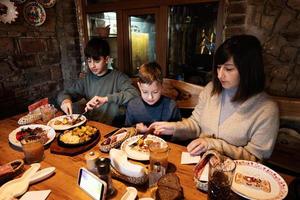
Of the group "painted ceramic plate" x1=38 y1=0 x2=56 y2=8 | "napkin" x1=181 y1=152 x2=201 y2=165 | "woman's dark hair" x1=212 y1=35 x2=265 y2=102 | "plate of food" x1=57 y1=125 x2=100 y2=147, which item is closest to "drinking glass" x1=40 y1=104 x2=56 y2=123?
"plate of food" x1=57 y1=125 x2=100 y2=147

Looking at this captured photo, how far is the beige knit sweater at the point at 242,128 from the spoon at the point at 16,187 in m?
0.85

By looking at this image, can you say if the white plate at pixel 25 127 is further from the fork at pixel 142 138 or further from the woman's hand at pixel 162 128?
the woman's hand at pixel 162 128

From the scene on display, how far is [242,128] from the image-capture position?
119 centimetres

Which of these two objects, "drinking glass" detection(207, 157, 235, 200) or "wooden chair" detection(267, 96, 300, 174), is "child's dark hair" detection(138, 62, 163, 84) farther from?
"wooden chair" detection(267, 96, 300, 174)

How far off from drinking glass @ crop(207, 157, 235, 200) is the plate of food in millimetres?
753

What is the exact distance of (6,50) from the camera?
236cm

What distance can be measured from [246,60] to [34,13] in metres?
2.56

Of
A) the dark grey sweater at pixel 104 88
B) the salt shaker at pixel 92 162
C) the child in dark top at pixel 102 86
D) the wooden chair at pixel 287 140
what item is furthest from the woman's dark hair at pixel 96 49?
the wooden chair at pixel 287 140

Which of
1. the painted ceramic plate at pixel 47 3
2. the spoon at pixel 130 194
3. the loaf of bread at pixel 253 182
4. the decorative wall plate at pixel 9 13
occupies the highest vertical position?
the painted ceramic plate at pixel 47 3

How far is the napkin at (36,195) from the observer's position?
2.73ft

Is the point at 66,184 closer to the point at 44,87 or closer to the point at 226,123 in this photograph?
the point at 226,123

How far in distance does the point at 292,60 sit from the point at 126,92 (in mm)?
1517

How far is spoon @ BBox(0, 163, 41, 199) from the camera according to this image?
33.0 inches

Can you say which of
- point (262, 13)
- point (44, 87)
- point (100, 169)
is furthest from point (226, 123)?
point (44, 87)
